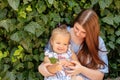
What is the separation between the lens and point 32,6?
12.5ft

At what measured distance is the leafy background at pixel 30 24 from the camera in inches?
146

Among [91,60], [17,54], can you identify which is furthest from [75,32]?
[17,54]

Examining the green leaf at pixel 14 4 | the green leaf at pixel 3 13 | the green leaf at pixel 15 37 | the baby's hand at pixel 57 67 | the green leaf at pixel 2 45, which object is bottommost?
the baby's hand at pixel 57 67

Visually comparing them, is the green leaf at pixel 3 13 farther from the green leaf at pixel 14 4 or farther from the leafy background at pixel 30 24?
the green leaf at pixel 14 4

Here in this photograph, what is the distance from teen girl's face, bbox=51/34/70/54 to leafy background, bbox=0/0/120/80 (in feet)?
0.99

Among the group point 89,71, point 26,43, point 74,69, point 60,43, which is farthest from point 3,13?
point 89,71

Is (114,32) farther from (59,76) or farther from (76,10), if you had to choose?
(59,76)

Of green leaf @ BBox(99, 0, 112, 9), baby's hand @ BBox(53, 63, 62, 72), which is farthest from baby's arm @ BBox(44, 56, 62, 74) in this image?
green leaf @ BBox(99, 0, 112, 9)

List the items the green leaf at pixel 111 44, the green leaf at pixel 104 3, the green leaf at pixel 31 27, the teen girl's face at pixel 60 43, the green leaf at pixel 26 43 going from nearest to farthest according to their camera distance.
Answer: the teen girl's face at pixel 60 43, the green leaf at pixel 31 27, the green leaf at pixel 26 43, the green leaf at pixel 104 3, the green leaf at pixel 111 44

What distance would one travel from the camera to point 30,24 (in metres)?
3.73

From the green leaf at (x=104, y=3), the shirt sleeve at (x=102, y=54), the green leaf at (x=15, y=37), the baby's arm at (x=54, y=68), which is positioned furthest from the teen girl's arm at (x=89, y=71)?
the green leaf at (x=15, y=37)

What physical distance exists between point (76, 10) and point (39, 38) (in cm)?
46

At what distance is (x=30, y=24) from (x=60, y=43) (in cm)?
41

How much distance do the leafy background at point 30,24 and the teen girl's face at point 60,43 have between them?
303 mm
